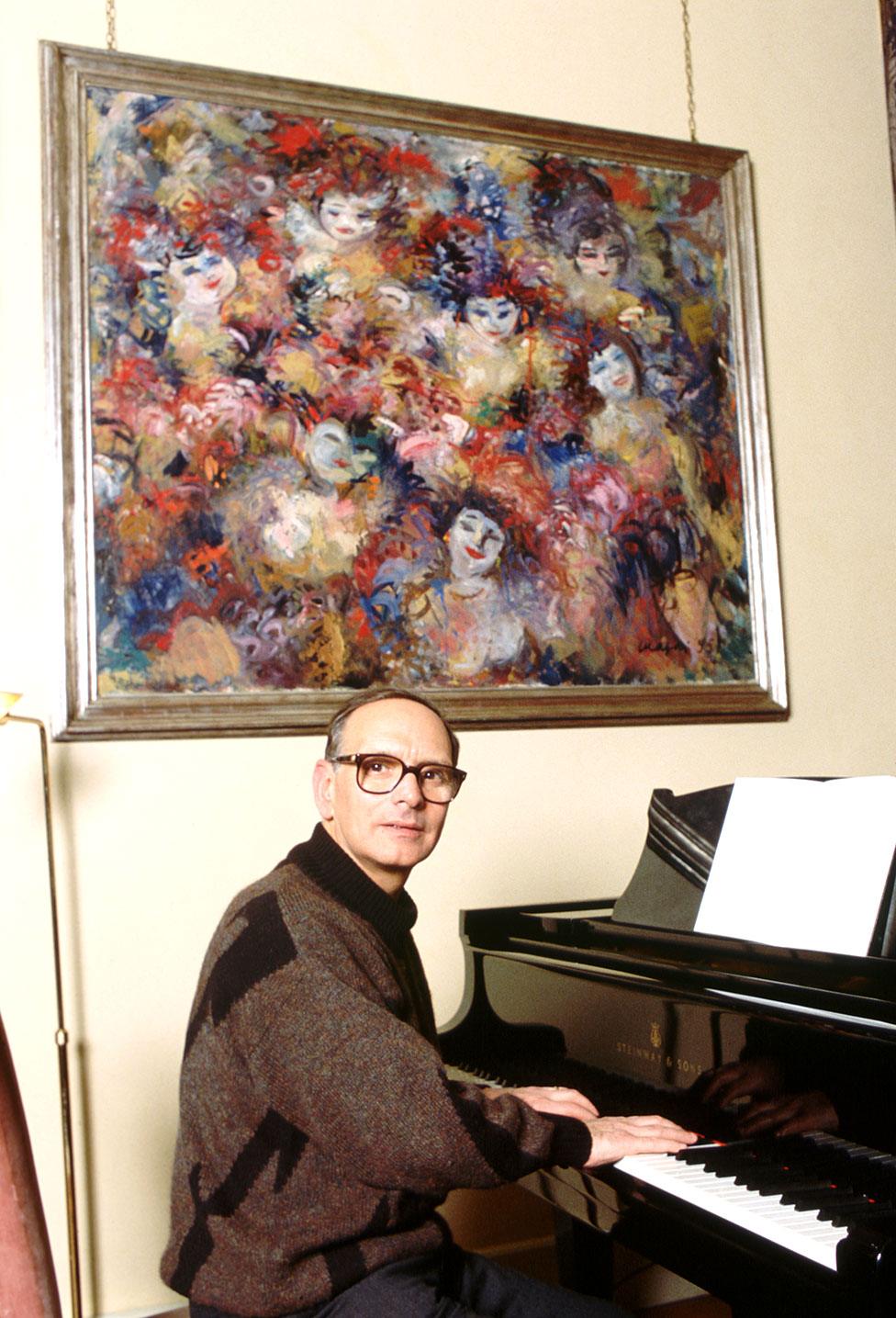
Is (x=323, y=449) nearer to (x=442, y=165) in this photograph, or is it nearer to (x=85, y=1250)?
(x=442, y=165)

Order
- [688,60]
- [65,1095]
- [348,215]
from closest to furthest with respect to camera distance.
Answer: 1. [65,1095]
2. [348,215]
3. [688,60]

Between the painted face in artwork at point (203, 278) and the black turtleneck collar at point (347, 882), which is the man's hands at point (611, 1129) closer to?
the black turtleneck collar at point (347, 882)

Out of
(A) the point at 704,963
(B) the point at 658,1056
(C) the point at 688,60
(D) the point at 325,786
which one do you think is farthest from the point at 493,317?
(B) the point at 658,1056

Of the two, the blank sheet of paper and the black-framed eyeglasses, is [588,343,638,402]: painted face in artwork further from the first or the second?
the black-framed eyeglasses

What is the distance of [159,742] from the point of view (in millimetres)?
3174

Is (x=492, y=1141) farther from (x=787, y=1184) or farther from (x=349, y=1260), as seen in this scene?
(x=787, y=1184)

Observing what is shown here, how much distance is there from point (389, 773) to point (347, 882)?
198 millimetres

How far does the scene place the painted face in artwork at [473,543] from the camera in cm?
348

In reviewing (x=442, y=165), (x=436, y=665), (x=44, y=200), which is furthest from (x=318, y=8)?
(x=436, y=665)

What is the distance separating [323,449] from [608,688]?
3.27 feet

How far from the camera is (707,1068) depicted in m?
1.99

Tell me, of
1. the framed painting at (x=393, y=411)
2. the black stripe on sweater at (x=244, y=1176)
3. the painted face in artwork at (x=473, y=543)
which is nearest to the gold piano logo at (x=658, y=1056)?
the black stripe on sweater at (x=244, y=1176)

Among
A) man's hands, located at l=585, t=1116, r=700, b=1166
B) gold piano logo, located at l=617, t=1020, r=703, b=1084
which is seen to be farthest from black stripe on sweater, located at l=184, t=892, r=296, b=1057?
gold piano logo, located at l=617, t=1020, r=703, b=1084

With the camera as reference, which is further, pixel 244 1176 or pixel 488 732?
pixel 488 732
